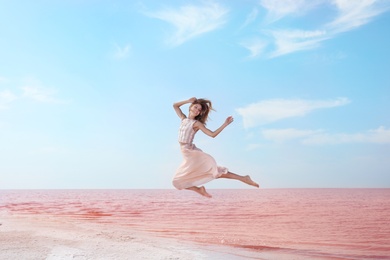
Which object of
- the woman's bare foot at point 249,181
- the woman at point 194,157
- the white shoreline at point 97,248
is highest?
the woman at point 194,157

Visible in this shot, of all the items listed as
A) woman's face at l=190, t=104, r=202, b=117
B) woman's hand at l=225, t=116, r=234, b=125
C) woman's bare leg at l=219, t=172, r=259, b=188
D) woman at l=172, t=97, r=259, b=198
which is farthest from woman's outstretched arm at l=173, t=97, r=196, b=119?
woman's bare leg at l=219, t=172, r=259, b=188

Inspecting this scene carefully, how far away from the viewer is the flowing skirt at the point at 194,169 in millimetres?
8203

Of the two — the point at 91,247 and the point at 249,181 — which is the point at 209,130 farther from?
the point at 91,247

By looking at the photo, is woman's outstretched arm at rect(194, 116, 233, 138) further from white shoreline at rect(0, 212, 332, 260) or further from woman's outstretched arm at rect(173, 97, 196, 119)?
white shoreline at rect(0, 212, 332, 260)

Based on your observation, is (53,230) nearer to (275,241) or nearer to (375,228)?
(275,241)

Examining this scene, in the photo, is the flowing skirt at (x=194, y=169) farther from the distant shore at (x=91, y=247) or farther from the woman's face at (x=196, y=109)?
the distant shore at (x=91, y=247)

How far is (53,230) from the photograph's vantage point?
13320mm

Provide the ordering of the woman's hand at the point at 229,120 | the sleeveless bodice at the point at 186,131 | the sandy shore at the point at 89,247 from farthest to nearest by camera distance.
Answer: the sandy shore at the point at 89,247 → the sleeveless bodice at the point at 186,131 → the woman's hand at the point at 229,120

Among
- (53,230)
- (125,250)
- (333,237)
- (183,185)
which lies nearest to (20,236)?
(53,230)

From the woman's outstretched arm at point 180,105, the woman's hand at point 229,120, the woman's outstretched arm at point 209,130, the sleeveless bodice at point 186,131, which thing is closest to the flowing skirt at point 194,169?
the sleeveless bodice at point 186,131

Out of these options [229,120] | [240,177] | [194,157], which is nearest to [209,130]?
Answer: [229,120]

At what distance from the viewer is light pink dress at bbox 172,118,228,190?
814cm

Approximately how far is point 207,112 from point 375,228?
52.5ft

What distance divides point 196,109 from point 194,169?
107 centimetres
